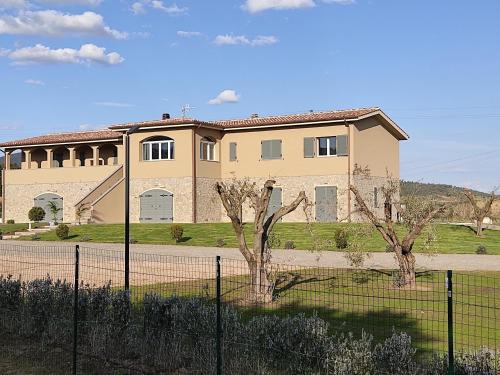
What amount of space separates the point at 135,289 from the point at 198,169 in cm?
2479

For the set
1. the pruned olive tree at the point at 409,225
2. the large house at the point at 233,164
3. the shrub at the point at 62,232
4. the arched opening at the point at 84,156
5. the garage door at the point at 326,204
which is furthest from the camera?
the arched opening at the point at 84,156

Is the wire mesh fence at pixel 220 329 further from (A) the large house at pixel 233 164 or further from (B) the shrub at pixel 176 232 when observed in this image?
(A) the large house at pixel 233 164

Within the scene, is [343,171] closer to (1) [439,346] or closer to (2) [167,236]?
(2) [167,236]

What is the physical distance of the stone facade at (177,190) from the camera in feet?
127

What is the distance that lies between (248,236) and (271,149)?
381 inches

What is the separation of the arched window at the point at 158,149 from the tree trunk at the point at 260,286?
26865 millimetres

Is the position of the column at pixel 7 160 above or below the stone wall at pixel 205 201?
above

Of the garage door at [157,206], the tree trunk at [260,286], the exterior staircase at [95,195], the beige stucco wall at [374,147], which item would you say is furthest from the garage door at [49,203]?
the tree trunk at [260,286]

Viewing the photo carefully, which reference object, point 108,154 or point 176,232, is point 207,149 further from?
point 176,232

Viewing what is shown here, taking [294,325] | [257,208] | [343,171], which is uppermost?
[343,171]

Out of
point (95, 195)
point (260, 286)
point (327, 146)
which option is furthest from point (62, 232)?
point (260, 286)

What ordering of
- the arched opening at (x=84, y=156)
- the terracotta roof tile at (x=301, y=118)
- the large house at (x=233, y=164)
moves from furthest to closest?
the arched opening at (x=84, y=156) → the large house at (x=233, y=164) → the terracotta roof tile at (x=301, y=118)

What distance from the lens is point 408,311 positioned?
12.2 metres

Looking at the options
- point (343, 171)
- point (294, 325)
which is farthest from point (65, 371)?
point (343, 171)
